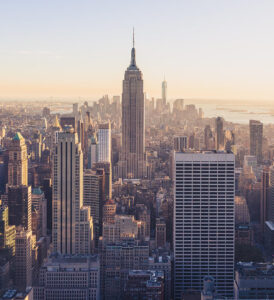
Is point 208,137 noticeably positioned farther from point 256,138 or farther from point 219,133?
point 219,133

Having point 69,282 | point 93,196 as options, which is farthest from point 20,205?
point 69,282

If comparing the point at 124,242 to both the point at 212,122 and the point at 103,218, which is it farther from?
the point at 212,122

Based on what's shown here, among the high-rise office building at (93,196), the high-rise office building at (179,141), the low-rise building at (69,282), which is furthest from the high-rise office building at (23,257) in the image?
the high-rise office building at (179,141)

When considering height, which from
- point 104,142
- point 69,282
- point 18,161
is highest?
point 104,142

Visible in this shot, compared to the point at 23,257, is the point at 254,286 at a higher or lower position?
higher

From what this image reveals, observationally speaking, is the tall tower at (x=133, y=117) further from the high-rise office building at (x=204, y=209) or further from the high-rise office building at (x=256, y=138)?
the high-rise office building at (x=204, y=209)

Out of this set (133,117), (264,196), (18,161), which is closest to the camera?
(18,161)

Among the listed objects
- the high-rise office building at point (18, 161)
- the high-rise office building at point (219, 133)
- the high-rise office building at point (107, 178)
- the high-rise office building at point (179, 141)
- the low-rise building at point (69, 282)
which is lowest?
the low-rise building at point (69, 282)

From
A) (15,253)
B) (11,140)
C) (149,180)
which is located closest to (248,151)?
(149,180)
